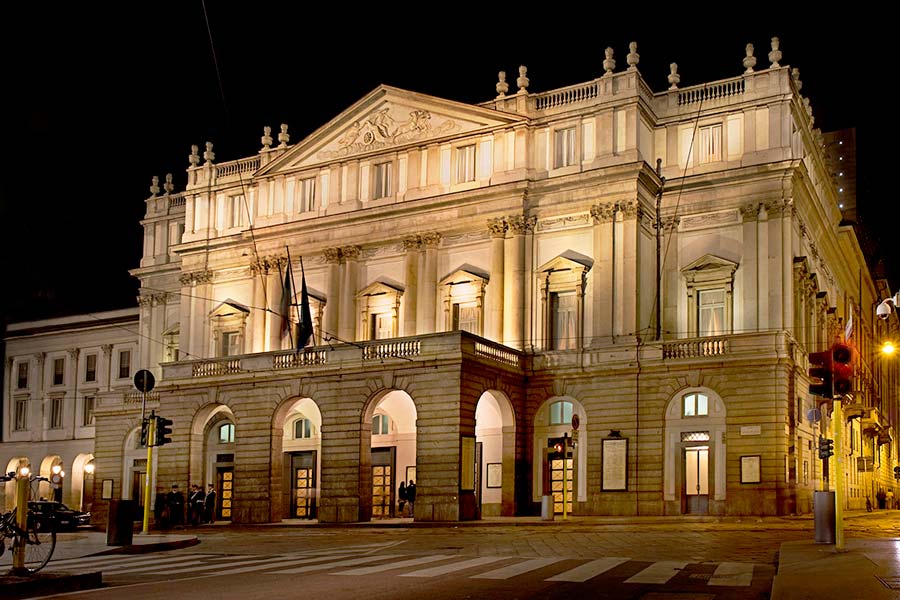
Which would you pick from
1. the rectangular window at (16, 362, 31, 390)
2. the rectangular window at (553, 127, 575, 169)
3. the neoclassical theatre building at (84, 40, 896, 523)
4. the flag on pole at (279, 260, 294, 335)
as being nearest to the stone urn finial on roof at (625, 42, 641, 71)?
the neoclassical theatre building at (84, 40, 896, 523)

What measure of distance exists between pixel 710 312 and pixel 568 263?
20.0 feet

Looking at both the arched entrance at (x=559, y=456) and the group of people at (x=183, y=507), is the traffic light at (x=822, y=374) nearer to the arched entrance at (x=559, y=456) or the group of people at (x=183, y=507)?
the arched entrance at (x=559, y=456)

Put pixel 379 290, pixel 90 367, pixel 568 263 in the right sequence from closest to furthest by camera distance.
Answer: pixel 568 263 → pixel 379 290 → pixel 90 367

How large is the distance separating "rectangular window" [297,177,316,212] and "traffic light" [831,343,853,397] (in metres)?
37.2

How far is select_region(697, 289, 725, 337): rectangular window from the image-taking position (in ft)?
147

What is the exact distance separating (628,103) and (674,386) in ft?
38.3

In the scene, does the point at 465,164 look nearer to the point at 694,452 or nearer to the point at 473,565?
the point at 694,452

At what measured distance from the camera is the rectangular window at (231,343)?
54550 millimetres

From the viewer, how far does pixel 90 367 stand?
7081cm

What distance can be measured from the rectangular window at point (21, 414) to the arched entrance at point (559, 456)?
42459 mm

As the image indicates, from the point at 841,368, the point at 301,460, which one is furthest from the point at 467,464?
the point at 841,368

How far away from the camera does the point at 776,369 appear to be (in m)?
40.8

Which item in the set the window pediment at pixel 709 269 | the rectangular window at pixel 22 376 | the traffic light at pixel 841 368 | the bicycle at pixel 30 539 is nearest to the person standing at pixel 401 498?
the window pediment at pixel 709 269

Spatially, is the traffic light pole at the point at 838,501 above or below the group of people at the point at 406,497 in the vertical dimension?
above
